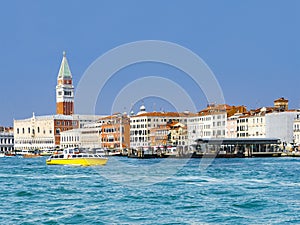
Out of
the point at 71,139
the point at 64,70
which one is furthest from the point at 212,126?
the point at 64,70

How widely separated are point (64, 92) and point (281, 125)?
33.6m

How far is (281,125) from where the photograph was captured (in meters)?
48.7

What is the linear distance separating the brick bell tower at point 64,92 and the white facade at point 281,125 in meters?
31.3

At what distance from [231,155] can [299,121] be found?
27.1 ft

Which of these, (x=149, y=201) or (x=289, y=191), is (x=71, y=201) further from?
(x=289, y=191)

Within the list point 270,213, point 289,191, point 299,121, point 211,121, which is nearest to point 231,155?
point 299,121

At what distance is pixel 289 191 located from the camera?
14.4 metres

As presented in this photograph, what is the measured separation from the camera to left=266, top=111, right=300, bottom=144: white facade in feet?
158

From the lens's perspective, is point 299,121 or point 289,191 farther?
point 299,121

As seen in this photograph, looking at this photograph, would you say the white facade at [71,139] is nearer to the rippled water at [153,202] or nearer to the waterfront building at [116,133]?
the waterfront building at [116,133]

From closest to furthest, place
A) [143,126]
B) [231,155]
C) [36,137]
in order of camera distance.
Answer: [231,155] → [143,126] → [36,137]

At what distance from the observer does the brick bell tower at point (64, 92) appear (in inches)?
2985

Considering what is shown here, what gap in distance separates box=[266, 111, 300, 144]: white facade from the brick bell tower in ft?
103

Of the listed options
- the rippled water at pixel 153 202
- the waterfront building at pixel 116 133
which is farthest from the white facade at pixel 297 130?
the rippled water at pixel 153 202
